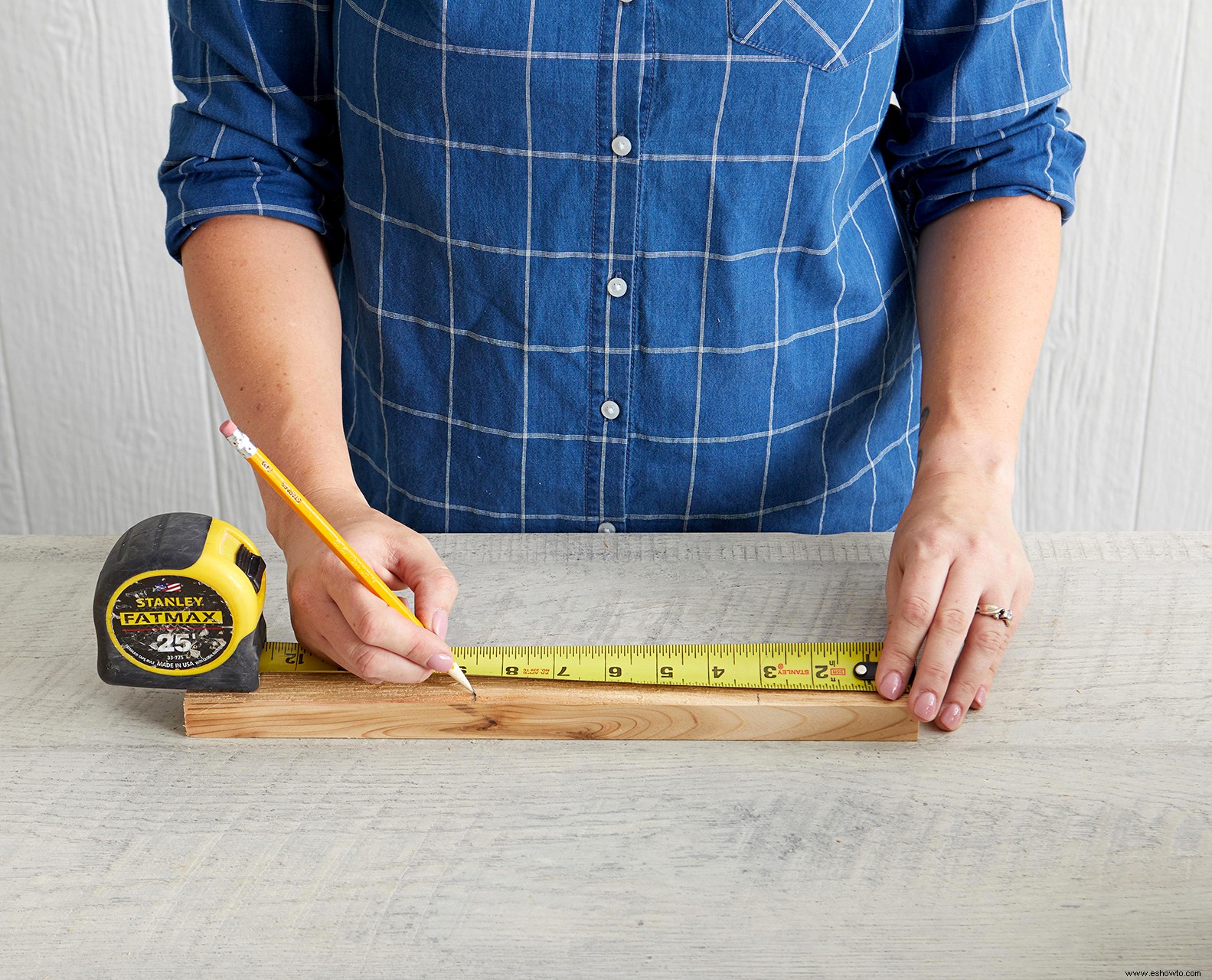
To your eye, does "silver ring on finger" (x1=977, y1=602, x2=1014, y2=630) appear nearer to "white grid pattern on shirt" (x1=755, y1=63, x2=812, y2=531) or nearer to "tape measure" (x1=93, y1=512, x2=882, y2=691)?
"tape measure" (x1=93, y1=512, x2=882, y2=691)

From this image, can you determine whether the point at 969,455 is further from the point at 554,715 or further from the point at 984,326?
the point at 554,715

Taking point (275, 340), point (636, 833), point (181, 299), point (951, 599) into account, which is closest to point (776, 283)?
point (951, 599)

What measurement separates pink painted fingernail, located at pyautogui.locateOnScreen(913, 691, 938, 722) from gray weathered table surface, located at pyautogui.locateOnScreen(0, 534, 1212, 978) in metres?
0.03

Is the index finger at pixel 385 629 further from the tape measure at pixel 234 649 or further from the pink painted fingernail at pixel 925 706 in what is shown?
the pink painted fingernail at pixel 925 706

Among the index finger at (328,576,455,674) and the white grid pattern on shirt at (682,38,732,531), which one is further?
the white grid pattern on shirt at (682,38,732,531)

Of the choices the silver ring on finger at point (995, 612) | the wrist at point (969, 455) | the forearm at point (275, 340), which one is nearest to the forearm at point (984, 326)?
the wrist at point (969, 455)

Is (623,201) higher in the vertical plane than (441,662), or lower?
higher

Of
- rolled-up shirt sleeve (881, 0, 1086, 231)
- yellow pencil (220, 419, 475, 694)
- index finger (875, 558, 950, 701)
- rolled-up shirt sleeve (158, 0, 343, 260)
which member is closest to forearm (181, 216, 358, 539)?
rolled-up shirt sleeve (158, 0, 343, 260)

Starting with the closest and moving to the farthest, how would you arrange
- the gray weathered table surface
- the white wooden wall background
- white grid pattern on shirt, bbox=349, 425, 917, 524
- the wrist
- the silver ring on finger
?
1. the gray weathered table surface
2. the silver ring on finger
3. the wrist
4. white grid pattern on shirt, bbox=349, 425, 917, 524
5. the white wooden wall background

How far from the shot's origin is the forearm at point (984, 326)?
1.21 metres

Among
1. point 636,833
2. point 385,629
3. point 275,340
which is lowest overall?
point 636,833

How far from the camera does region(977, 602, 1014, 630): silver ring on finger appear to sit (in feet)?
3.44

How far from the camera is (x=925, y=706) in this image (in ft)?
3.24

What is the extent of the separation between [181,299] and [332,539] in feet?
4.85
